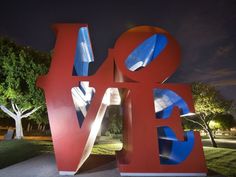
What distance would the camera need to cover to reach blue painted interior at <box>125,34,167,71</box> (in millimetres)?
8759

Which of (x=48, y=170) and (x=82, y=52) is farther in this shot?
(x=82, y=52)

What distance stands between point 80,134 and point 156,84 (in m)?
3.38

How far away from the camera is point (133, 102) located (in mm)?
8391

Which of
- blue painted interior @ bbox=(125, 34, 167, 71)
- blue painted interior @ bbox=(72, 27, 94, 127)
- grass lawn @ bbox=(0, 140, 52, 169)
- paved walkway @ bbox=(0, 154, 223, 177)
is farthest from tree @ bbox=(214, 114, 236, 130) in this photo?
paved walkway @ bbox=(0, 154, 223, 177)

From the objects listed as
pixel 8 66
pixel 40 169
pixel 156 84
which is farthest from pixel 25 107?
pixel 156 84

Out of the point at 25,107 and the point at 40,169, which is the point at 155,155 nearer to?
the point at 40,169

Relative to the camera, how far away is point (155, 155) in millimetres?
8023

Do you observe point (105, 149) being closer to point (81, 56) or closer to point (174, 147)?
point (81, 56)

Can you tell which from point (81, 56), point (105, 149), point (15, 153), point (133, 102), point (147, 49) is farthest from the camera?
point (105, 149)

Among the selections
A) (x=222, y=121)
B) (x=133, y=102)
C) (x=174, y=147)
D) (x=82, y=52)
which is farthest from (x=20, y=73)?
(x=222, y=121)

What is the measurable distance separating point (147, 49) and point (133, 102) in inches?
95.8

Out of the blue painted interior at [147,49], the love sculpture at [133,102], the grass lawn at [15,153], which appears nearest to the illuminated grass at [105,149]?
the grass lawn at [15,153]

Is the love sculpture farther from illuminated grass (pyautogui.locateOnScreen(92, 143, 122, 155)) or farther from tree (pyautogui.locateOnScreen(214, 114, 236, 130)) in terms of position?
tree (pyautogui.locateOnScreen(214, 114, 236, 130))

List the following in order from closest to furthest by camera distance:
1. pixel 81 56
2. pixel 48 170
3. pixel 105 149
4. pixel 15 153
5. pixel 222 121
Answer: pixel 48 170
pixel 81 56
pixel 15 153
pixel 105 149
pixel 222 121
